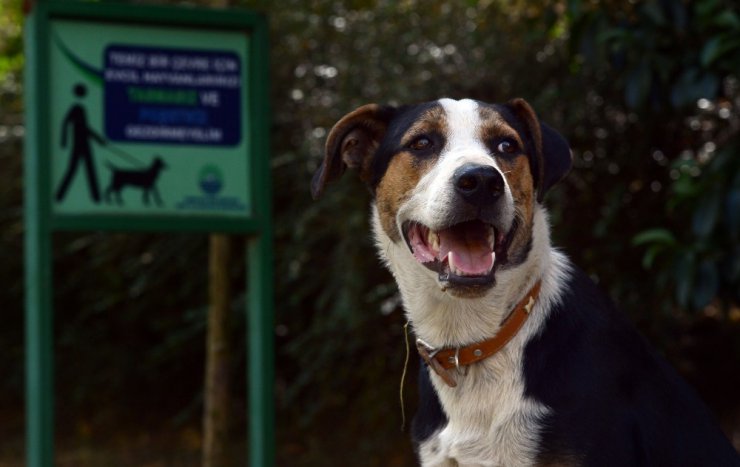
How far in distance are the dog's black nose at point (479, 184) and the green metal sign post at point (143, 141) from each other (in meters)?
3.20

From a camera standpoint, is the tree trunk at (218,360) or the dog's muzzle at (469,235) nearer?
the dog's muzzle at (469,235)

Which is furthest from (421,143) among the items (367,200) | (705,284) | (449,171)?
(367,200)

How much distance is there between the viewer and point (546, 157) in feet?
13.3

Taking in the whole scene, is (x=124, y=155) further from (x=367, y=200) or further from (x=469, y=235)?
(x=469, y=235)

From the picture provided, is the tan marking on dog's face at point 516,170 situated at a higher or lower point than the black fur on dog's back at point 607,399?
higher

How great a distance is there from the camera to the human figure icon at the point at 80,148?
6625 mm

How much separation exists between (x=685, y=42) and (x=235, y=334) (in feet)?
14.8

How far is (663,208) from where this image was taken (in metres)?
7.57

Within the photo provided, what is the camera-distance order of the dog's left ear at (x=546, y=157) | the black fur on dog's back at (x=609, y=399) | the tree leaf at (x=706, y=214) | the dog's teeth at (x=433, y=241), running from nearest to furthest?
the black fur on dog's back at (x=609, y=399), the dog's teeth at (x=433, y=241), the dog's left ear at (x=546, y=157), the tree leaf at (x=706, y=214)

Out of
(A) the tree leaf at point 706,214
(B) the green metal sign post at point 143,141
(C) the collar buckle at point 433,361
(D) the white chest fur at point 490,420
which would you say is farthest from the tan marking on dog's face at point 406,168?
(B) the green metal sign post at point 143,141

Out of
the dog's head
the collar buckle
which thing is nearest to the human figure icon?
the dog's head

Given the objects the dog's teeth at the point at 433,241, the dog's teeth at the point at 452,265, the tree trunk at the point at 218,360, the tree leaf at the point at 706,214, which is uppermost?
the tree leaf at the point at 706,214

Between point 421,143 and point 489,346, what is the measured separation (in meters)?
0.65

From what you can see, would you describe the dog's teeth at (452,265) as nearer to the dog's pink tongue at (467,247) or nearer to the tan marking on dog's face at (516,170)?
the dog's pink tongue at (467,247)
